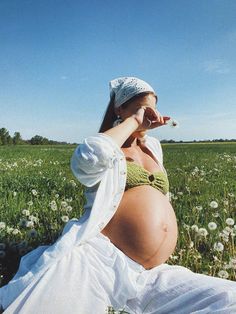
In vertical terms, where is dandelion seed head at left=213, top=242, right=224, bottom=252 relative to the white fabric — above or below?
below

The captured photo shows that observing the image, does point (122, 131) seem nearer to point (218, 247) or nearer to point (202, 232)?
point (218, 247)

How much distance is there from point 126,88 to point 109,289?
153 centimetres

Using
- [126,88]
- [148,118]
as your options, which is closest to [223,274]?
[148,118]

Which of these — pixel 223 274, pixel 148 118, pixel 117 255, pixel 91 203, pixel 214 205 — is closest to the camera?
pixel 117 255

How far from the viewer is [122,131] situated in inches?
137

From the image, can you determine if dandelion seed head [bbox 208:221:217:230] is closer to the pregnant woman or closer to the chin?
the pregnant woman

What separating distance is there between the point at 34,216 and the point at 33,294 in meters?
2.72

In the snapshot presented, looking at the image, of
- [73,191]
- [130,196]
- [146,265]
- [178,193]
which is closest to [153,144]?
[130,196]

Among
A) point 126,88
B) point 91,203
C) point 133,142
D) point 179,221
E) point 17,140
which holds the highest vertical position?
point 126,88

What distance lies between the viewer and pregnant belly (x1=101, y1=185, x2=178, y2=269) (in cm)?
345

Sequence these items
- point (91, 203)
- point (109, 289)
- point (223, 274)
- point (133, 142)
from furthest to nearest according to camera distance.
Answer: point (133, 142), point (223, 274), point (91, 203), point (109, 289)

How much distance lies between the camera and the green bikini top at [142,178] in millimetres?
3729

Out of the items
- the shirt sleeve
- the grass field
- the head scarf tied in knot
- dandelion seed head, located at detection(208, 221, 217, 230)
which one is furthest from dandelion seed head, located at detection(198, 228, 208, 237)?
the shirt sleeve

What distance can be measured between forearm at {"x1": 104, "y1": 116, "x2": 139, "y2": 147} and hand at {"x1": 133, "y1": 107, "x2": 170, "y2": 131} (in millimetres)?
80
